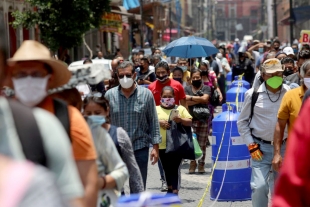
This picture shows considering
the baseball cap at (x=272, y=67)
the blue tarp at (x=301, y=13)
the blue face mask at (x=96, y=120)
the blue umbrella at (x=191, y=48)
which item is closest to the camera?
the blue face mask at (x=96, y=120)

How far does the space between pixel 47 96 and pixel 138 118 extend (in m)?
4.42

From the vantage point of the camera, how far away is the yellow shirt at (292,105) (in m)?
7.13

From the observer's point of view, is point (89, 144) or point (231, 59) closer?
point (89, 144)

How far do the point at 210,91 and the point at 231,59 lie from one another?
23.9 meters

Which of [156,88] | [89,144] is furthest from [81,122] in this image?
[156,88]

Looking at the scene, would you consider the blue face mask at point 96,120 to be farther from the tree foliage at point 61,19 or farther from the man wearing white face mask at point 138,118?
the tree foliage at point 61,19

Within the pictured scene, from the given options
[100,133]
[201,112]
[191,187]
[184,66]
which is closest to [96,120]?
[100,133]

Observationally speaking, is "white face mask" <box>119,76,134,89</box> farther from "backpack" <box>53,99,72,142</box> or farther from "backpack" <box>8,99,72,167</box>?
"backpack" <box>8,99,72,167</box>

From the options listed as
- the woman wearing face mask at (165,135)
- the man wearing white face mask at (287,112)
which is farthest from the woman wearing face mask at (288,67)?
the man wearing white face mask at (287,112)

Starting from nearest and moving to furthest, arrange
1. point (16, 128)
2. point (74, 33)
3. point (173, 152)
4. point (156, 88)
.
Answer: point (16, 128) → point (173, 152) → point (156, 88) → point (74, 33)

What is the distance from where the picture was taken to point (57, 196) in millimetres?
1978

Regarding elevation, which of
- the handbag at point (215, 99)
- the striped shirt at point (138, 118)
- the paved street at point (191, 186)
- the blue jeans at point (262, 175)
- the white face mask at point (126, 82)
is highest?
the white face mask at point (126, 82)

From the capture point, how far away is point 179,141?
9781 mm

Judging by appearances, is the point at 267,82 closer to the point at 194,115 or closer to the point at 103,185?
the point at 103,185
